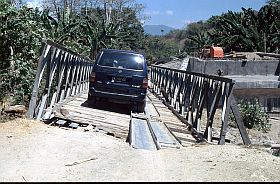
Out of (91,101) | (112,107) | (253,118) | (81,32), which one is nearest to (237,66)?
(253,118)

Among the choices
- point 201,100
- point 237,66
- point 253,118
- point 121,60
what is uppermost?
point 121,60

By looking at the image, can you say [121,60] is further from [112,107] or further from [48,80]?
[48,80]

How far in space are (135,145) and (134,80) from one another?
17.6ft

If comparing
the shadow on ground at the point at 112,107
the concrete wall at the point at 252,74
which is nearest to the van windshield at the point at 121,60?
the shadow on ground at the point at 112,107

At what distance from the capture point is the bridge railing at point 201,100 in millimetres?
8688

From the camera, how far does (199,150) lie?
725cm

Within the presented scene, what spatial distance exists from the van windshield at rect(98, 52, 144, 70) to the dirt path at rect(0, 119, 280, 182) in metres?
5.09

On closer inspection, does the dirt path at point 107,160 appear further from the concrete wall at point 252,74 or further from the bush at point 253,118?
the concrete wall at point 252,74

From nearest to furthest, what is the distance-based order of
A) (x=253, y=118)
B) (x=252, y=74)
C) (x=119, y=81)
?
(x=119, y=81) → (x=253, y=118) → (x=252, y=74)

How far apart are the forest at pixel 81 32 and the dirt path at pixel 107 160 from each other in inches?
121

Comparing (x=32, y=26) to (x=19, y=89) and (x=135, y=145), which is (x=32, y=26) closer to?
(x=19, y=89)

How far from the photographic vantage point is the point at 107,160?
6.25m

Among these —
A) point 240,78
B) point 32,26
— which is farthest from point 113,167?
point 240,78

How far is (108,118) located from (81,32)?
28211 millimetres
